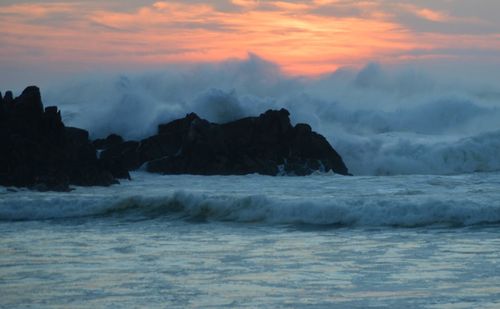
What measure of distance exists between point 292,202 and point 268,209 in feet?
1.79

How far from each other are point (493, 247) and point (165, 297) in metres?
5.87

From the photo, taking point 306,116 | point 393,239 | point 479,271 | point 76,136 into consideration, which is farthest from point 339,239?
point 306,116

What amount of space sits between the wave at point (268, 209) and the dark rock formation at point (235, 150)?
7766 millimetres

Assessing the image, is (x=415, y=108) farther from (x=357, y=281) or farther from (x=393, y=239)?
(x=357, y=281)

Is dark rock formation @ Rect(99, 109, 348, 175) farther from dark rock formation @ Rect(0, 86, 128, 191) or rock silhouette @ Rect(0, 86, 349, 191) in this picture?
dark rock formation @ Rect(0, 86, 128, 191)

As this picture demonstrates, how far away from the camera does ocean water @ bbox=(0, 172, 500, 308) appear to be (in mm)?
11430

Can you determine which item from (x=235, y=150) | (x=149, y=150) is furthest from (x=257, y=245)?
(x=149, y=150)

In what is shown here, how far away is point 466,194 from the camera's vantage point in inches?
871

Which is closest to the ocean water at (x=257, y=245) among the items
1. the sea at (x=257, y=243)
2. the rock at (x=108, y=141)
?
the sea at (x=257, y=243)

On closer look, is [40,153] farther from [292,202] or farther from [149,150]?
[292,202]

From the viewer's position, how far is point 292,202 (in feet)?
67.4

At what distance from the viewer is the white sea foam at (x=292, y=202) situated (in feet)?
62.6

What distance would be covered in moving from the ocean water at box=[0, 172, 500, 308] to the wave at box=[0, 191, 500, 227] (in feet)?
0.12

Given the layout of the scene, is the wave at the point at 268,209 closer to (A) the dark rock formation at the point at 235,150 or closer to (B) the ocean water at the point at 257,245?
(B) the ocean water at the point at 257,245
